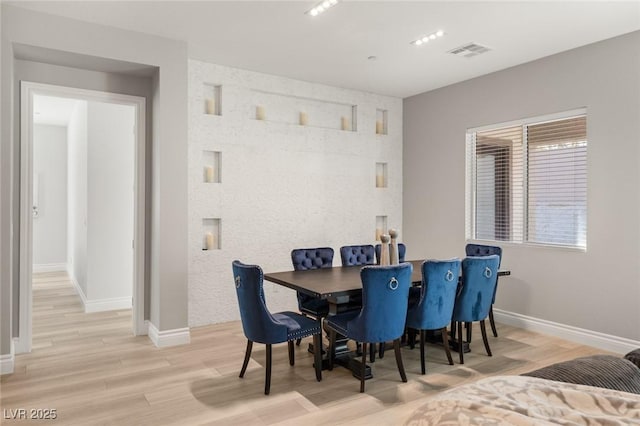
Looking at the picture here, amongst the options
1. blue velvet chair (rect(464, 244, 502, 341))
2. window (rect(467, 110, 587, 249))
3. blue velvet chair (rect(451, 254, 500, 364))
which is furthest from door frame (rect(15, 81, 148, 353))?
window (rect(467, 110, 587, 249))

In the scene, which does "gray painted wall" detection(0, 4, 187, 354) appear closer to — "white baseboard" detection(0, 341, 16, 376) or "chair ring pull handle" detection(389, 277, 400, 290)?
"white baseboard" detection(0, 341, 16, 376)

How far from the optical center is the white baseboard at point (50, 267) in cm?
848

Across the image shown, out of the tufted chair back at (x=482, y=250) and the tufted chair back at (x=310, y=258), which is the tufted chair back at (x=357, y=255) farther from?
the tufted chair back at (x=482, y=250)


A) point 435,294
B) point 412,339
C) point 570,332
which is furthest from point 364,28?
point 570,332

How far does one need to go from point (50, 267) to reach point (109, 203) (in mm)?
4222

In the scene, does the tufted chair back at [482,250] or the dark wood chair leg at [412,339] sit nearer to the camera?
the dark wood chair leg at [412,339]

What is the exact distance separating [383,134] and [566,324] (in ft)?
11.3

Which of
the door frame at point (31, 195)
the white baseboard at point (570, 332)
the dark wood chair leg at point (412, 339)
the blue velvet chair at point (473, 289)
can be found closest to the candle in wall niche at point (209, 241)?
the door frame at point (31, 195)

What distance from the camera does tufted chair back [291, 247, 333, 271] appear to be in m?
4.25

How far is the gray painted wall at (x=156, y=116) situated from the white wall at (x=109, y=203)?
1356mm

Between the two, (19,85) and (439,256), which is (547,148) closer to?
(439,256)

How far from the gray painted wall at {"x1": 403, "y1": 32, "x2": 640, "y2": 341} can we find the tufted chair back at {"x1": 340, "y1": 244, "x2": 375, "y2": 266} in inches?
62.3

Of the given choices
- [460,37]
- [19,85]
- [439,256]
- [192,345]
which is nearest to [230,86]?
[19,85]

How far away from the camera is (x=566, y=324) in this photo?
4.46 meters
